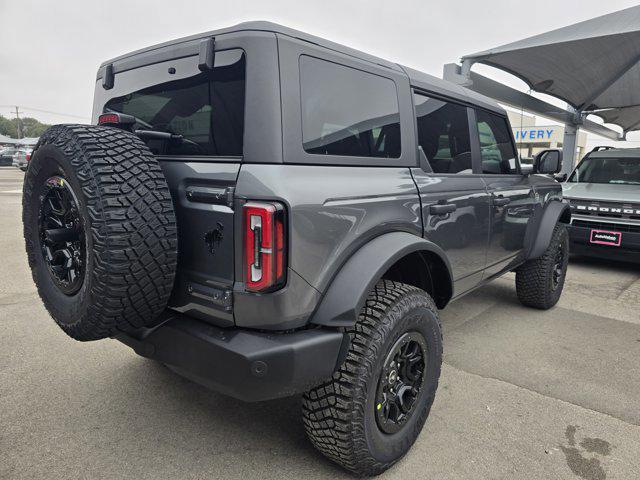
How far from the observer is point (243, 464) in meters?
2.05

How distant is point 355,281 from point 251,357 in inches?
19.8

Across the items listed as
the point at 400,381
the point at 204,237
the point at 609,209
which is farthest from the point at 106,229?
the point at 609,209

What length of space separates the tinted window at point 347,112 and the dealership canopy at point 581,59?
22.9ft

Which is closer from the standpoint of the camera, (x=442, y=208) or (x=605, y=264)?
(x=442, y=208)

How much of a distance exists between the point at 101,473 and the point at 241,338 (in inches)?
39.4

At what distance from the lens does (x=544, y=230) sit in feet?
12.9

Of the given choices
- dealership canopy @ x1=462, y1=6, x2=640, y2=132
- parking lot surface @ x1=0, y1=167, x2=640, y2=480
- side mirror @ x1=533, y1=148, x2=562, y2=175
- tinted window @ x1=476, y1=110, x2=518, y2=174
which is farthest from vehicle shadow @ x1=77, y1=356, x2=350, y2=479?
dealership canopy @ x1=462, y1=6, x2=640, y2=132

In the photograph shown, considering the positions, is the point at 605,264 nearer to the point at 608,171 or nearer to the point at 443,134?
the point at 608,171

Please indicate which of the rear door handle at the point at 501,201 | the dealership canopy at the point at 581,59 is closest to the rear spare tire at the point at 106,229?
the rear door handle at the point at 501,201

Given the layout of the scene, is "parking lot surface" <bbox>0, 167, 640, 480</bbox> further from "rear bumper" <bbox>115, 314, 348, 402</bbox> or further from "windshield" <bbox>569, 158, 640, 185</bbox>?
"windshield" <bbox>569, 158, 640, 185</bbox>

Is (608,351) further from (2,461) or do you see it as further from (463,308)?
(2,461)

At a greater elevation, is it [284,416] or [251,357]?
[251,357]

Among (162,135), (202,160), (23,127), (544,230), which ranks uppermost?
(23,127)

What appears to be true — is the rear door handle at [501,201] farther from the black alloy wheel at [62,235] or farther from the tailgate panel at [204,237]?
A: the black alloy wheel at [62,235]
